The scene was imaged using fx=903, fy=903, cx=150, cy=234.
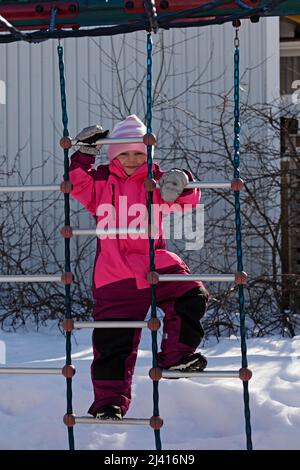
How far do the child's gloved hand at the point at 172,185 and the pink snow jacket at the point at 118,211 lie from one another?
0.15m

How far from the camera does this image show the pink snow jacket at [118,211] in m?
4.19

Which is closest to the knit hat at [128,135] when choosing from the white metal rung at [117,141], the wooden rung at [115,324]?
the white metal rung at [117,141]

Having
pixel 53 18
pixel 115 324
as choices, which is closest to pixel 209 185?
pixel 115 324

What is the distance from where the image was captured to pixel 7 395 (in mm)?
5203

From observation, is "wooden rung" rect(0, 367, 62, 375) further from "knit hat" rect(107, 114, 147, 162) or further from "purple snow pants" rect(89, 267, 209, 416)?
"knit hat" rect(107, 114, 147, 162)

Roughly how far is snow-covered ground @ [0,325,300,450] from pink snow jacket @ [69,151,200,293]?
37.5 inches

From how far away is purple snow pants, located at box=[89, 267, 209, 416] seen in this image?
420cm

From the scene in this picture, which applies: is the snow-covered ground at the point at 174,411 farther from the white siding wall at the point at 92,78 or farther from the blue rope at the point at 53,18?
the white siding wall at the point at 92,78

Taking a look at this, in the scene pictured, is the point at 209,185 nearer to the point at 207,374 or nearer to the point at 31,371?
the point at 207,374

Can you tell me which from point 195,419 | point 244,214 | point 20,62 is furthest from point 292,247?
point 195,419

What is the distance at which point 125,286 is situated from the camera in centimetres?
422

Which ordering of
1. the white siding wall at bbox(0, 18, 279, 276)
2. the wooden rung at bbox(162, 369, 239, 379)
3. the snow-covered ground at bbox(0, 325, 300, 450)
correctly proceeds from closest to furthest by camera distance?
the wooden rung at bbox(162, 369, 239, 379)
the snow-covered ground at bbox(0, 325, 300, 450)
the white siding wall at bbox(0, 18, 279, 276)

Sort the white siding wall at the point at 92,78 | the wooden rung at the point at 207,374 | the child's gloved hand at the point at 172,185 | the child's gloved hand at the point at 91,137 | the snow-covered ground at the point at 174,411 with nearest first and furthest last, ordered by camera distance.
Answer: the wooden rung at the point at 207,374 < the child's gloved hand at the point at 172,185 < the child's gloved hand at the point at 91,137 < the snow-covered ground at the point at 174,411 < the white siding wall at the point at 92,78

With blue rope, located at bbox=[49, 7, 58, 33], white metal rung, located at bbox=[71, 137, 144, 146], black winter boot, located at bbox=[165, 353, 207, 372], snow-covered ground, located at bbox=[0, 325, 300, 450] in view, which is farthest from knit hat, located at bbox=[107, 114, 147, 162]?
snow-covered ground, located at bbox=[0, 325, 300, 450]
